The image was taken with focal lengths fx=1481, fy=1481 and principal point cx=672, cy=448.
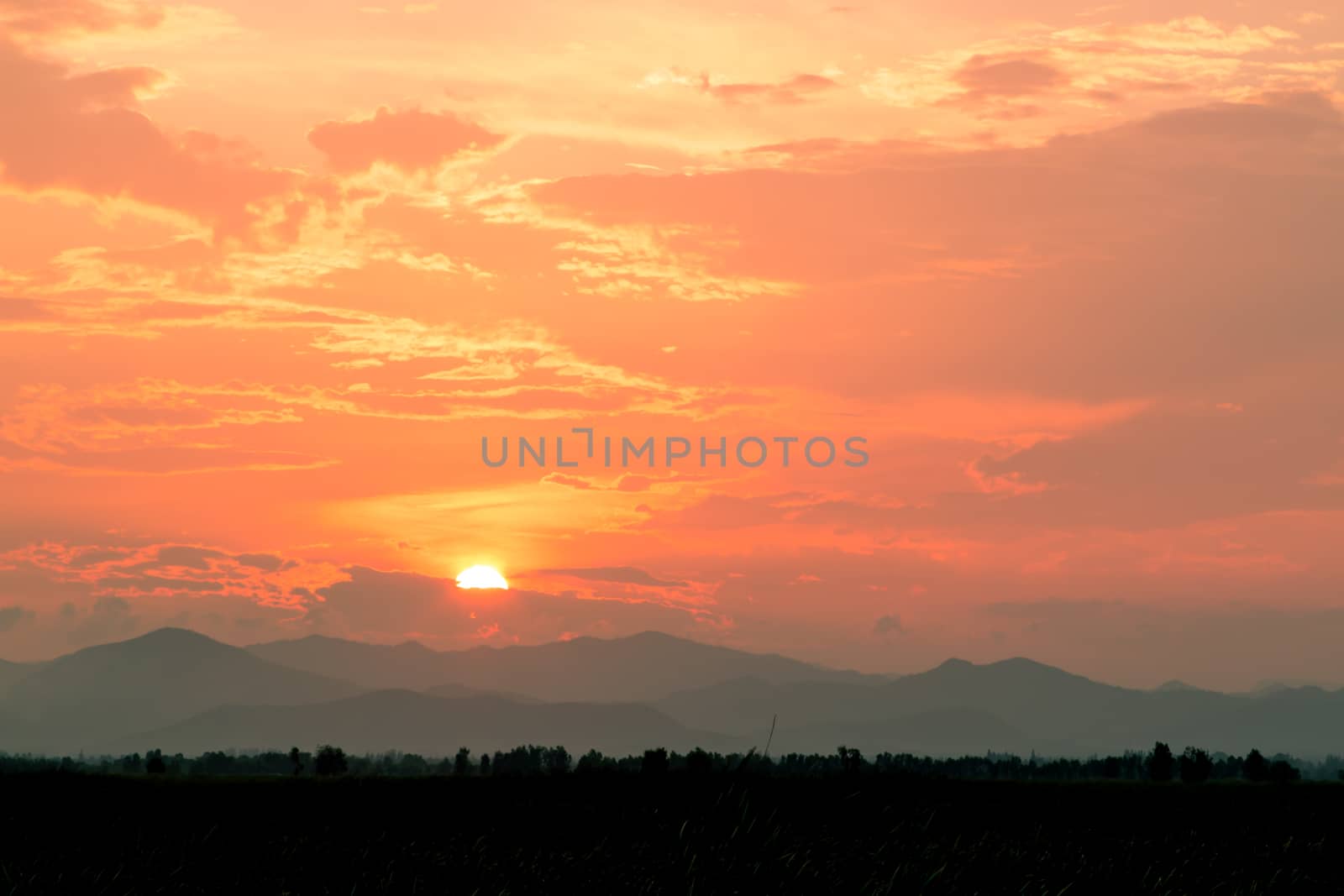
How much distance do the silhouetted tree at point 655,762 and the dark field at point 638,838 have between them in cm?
195

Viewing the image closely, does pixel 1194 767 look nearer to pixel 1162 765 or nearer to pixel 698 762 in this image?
pixel 1162 765

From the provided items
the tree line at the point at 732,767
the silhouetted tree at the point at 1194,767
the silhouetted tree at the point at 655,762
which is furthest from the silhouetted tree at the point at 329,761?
the silhouetted tree at the point at 1194,767

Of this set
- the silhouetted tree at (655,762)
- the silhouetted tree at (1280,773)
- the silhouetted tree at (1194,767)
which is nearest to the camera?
the silhouetted tree at (655,762)

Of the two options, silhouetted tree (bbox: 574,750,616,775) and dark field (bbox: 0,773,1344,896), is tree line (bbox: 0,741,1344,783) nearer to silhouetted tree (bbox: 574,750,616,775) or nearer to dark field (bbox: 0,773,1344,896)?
silhouetted tree (bbox: 574,750,616,775)

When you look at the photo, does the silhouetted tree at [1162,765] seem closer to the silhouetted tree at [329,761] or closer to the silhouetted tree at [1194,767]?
the silhouetted tree at [1194,767]

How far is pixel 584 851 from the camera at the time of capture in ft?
94.4

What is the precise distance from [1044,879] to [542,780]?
24.2 meters

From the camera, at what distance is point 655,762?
53281 millimetres

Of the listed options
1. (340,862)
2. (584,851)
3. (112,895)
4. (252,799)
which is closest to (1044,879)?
(584,851)

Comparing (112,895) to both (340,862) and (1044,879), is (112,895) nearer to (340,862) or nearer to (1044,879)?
(340,862)

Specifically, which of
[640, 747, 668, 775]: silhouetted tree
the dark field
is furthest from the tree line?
the dark field

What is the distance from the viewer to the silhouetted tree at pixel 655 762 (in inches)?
1950

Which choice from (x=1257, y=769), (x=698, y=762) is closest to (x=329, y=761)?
(x=698, y=762)

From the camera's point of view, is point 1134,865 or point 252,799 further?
point 252,799
